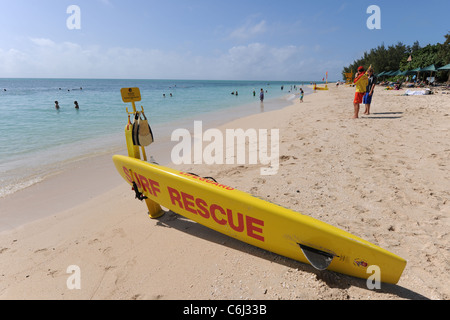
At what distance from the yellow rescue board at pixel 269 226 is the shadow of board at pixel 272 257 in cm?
7

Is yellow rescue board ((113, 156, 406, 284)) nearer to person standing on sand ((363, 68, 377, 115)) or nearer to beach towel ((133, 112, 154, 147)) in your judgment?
beach towel ((133, 112, 154, 147))

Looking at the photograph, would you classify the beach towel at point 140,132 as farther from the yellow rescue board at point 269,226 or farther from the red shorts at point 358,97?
the red shorts at point 358,97

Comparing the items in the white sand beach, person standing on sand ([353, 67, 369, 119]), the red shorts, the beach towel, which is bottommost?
the white sand beach

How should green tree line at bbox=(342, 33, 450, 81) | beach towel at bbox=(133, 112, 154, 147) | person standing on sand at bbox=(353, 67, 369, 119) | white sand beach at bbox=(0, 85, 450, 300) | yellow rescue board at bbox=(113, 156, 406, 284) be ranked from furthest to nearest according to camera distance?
green tree line at bbox=(342, 33, 450, 81), person standing on sand at bbox=(353, 67, 369, 119), beach towel at bbox=(133, 112, 154, 147), white sand beach at bbox=(0, 85, 450, 300), yellow rescue board at bbox=(113, 156, 406, 284)

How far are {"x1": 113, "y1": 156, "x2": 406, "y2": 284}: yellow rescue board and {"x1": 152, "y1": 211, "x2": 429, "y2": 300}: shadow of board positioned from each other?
74mm

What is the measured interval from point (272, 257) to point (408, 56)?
55691mm

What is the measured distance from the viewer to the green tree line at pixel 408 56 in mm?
27303

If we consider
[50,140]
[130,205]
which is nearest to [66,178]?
[130,205]

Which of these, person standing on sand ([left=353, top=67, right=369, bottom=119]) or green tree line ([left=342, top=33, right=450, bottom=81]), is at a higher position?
green tree line ([left=342, top=33, right=450, bottom=81])

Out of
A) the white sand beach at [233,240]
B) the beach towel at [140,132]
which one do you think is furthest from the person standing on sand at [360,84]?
the beach towel at [140,132]

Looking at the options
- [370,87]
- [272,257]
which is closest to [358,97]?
[370,87]

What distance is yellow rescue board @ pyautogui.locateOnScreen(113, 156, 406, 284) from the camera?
1913 mm

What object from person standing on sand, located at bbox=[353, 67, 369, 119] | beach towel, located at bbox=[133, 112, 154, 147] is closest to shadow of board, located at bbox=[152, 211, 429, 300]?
beach towel, located at bbox=[133, 112, 154, 147]

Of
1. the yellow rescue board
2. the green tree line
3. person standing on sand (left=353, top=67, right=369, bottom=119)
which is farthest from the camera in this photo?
the green tree line
